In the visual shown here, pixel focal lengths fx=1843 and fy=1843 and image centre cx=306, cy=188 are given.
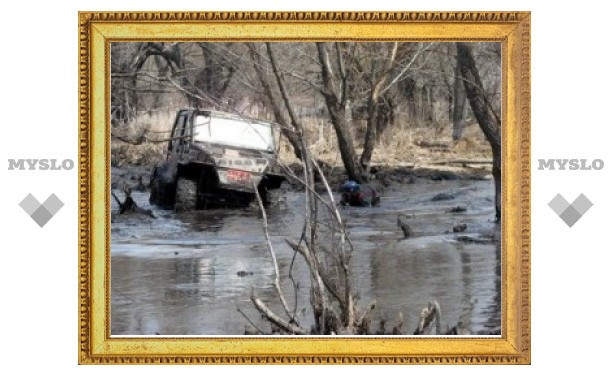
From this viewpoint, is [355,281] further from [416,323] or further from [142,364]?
[142,364]

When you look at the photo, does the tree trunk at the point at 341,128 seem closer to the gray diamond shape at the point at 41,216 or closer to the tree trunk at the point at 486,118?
the tree trunk at the point at 486,118

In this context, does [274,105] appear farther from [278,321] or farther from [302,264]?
[278,321]

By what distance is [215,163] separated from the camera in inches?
414

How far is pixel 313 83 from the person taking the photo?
10.4m

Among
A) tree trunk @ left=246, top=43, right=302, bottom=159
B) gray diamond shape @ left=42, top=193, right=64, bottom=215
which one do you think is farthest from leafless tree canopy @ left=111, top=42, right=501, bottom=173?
gray diamond shape @ left=42, top=193, right=64, bottom=215

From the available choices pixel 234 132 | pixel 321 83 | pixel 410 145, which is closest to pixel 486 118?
pixel 410 145

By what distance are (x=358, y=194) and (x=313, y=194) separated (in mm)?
254

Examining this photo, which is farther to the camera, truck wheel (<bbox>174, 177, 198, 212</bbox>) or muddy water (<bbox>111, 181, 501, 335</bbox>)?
truck wheel (<bbox>174, 177, 198, 212</bbox>)

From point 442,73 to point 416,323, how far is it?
1.41 metres

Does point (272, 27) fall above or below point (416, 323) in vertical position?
above

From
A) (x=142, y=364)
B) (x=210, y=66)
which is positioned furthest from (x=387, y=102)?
(x=142, y=364)

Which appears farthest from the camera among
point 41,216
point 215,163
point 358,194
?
point 215,163

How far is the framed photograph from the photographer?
10266mm
